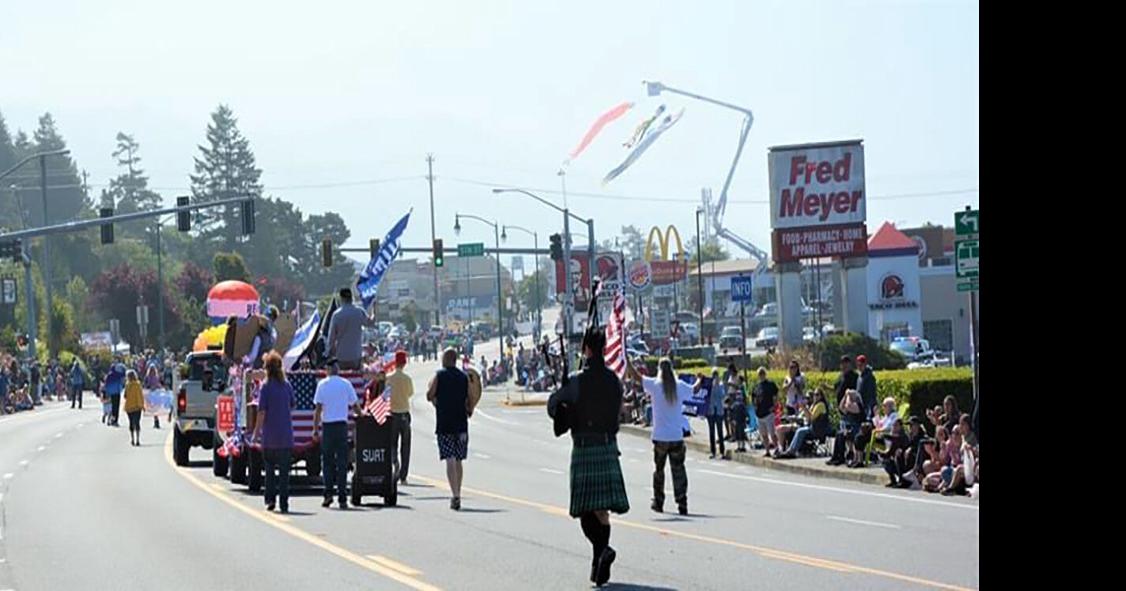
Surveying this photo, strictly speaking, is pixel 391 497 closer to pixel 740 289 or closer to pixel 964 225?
pixel 964 225

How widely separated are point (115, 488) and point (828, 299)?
415 ft

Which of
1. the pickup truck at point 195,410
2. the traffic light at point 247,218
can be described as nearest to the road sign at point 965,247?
the pickup truck at point 195,410

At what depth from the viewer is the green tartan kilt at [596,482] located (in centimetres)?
1252

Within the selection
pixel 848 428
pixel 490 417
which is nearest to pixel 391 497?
pixel 848 428

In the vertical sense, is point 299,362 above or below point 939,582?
above

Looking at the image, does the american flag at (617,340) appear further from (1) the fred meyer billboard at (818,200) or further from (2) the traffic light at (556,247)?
(2) the traffic light at (556,247)

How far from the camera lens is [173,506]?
823 inches

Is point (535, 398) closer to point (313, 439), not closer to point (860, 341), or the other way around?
point (860, 341)

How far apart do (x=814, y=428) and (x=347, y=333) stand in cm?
1110

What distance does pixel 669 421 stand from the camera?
1889 cm

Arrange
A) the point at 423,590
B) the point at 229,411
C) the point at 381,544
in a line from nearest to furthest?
the point at 423,590
the point at 381,544
the point at 229,411

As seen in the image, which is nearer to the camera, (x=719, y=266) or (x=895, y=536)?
(x=895, y=536)
